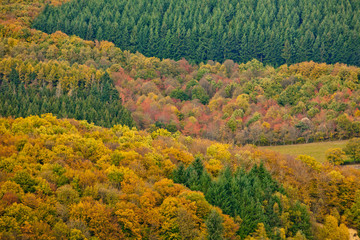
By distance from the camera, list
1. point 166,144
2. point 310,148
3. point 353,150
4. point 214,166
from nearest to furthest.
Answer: point 214,166
point 166,144
point 353,150
point 310,148

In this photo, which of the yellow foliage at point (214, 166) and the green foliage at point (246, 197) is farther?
the yellow foliage at point (214, 166)

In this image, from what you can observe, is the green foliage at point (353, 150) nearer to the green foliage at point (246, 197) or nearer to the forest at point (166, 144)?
the forest at point (166, 144)

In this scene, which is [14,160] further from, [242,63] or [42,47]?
[242,63]

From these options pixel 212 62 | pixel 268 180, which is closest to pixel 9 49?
pixel 212 62

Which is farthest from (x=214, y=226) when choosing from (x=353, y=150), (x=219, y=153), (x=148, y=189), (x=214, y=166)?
(x=353, y=150)

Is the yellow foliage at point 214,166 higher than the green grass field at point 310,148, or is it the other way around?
the yellow foliage at point 214,166

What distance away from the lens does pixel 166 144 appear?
102m

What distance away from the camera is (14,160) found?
78.6 metres

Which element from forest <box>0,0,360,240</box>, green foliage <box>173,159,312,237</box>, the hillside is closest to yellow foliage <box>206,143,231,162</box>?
the hillside

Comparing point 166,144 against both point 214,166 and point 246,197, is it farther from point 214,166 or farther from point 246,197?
point 246,197

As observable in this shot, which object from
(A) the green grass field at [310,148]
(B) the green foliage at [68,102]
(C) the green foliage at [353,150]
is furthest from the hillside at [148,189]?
(A) the green grass field at [310,148]

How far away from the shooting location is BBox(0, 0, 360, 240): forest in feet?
232

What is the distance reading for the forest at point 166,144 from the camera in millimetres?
70750

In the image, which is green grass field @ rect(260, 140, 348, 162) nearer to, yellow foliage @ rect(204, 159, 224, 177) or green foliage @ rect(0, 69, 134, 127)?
yellow foliage @ rect(204, 159, 224, 177)
